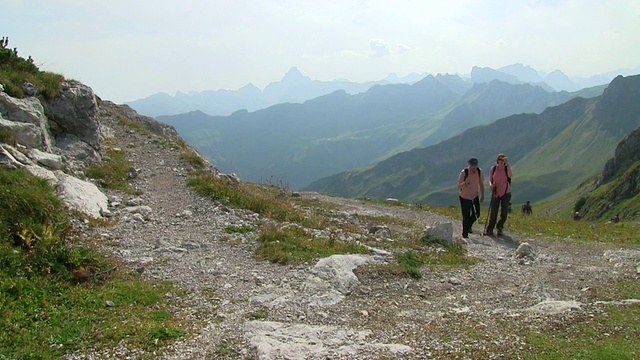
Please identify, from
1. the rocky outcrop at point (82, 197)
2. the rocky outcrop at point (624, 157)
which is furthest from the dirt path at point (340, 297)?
the rocky outcrop at point (624, 157)

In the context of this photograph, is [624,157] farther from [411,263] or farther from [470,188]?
[411,263]

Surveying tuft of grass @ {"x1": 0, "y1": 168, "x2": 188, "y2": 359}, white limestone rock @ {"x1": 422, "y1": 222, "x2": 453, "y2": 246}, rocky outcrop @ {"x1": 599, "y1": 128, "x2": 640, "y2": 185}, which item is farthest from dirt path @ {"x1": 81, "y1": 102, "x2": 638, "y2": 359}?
rocky outcrop @ {"x1": 599, "y1": 128, "x2": 640, "y2": 185}

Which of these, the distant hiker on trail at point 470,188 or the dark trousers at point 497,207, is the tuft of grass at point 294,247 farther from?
the dark trousers at point 497,207

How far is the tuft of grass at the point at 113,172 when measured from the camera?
19.7 metres

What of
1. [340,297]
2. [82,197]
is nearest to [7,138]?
[82,197]

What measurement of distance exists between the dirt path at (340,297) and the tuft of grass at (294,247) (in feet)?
1.38

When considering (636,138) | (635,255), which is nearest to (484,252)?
(635,255)

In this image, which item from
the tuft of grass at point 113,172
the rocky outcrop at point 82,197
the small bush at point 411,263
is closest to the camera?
the small bush at point 411,263

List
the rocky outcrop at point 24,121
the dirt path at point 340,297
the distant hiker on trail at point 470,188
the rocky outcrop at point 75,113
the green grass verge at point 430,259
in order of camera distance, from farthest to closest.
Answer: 1. the rocky outcrop at point 75,113
2. the distant hiker on trail at point 470,188
3. the rocky outcrop at point 24,121
4. the green grass verge at point 430,259
5. the dirt path at point 340,297

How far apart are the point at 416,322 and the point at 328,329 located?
178cm

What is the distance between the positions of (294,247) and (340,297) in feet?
11.4

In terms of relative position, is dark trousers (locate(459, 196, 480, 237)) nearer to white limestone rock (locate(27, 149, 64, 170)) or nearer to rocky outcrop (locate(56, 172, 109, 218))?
rocky outcrop (locate(56, 172, 109, 218))

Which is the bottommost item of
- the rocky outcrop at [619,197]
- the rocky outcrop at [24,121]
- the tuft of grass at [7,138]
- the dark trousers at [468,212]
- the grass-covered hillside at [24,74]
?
the rocky outcrop at [619,197]

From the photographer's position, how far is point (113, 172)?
21.2 m
